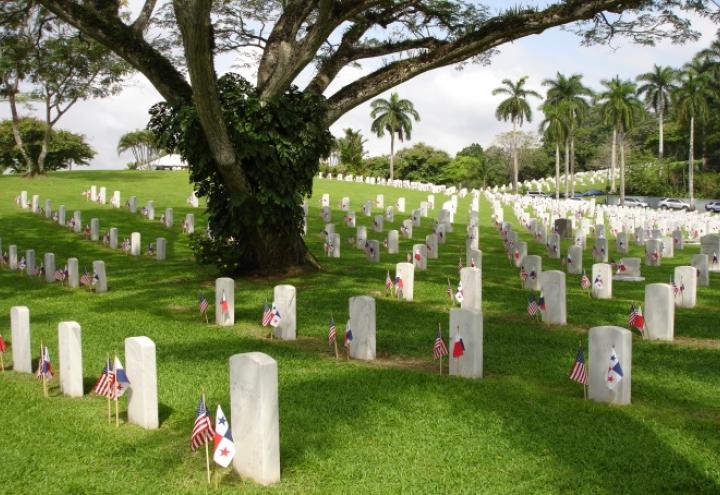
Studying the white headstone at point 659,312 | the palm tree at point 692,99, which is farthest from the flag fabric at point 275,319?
the palm tree at point 692,99

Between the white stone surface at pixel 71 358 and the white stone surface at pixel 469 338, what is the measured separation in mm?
4110

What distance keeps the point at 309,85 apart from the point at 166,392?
995 centimetres

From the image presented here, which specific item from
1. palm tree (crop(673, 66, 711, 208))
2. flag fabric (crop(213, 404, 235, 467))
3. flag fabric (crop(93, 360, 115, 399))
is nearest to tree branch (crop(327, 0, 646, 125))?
flag fabric (crop(93, 360, 115, 399))

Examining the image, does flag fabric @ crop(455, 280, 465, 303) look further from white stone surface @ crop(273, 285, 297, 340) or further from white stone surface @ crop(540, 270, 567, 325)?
white stone surface @ crop(273, 285, 297, 340)

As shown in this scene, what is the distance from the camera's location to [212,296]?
1413 cm

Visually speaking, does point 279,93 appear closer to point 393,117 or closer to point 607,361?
point 607,361

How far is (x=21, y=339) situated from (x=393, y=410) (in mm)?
4795

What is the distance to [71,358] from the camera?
7.80 m

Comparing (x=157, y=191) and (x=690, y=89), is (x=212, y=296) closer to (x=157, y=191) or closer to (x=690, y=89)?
(x=157, y=191)

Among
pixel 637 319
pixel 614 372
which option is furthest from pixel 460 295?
pixel 614 372

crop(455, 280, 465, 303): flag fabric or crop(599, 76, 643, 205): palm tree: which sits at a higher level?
crop(599, 76, 643, 205): palm tree

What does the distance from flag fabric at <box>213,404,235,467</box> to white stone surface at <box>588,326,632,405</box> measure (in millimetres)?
4012

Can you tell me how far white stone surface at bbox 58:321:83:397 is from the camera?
25.5 ft

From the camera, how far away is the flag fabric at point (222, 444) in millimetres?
5387
